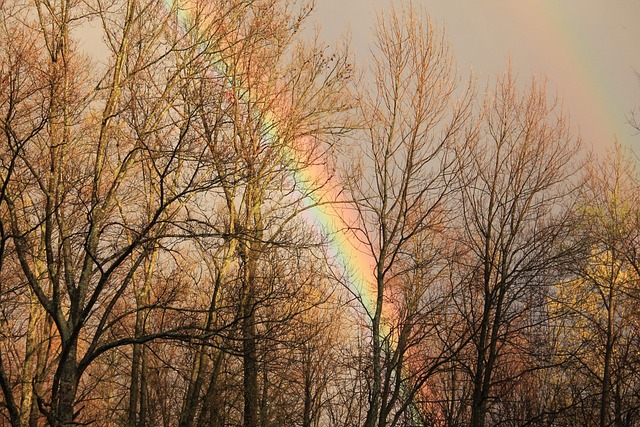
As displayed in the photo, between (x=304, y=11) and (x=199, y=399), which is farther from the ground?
(x=304, y=11)

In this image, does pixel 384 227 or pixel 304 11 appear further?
pixel 304 11

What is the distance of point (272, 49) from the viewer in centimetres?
1307

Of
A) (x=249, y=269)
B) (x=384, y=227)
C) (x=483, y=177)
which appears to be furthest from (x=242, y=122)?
(x=483, y=177)

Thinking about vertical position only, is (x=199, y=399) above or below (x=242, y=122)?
below

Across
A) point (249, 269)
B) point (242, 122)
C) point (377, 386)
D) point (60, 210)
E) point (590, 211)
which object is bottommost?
point (377, 386)

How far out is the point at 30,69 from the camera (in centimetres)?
734

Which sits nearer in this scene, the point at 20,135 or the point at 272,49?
the point at 20,135

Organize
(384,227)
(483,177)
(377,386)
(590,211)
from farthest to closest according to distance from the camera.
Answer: (590,211), (483,177), (384,227), (377,386)

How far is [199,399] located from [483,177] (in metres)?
6.28

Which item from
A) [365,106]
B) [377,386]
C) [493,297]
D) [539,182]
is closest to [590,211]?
[539,182]

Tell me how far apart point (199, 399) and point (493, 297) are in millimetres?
5017

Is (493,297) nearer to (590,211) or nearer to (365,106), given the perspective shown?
(365,106)

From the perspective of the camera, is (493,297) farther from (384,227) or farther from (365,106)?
(365,106)

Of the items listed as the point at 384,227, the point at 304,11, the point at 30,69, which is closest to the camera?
the point at 30,69
